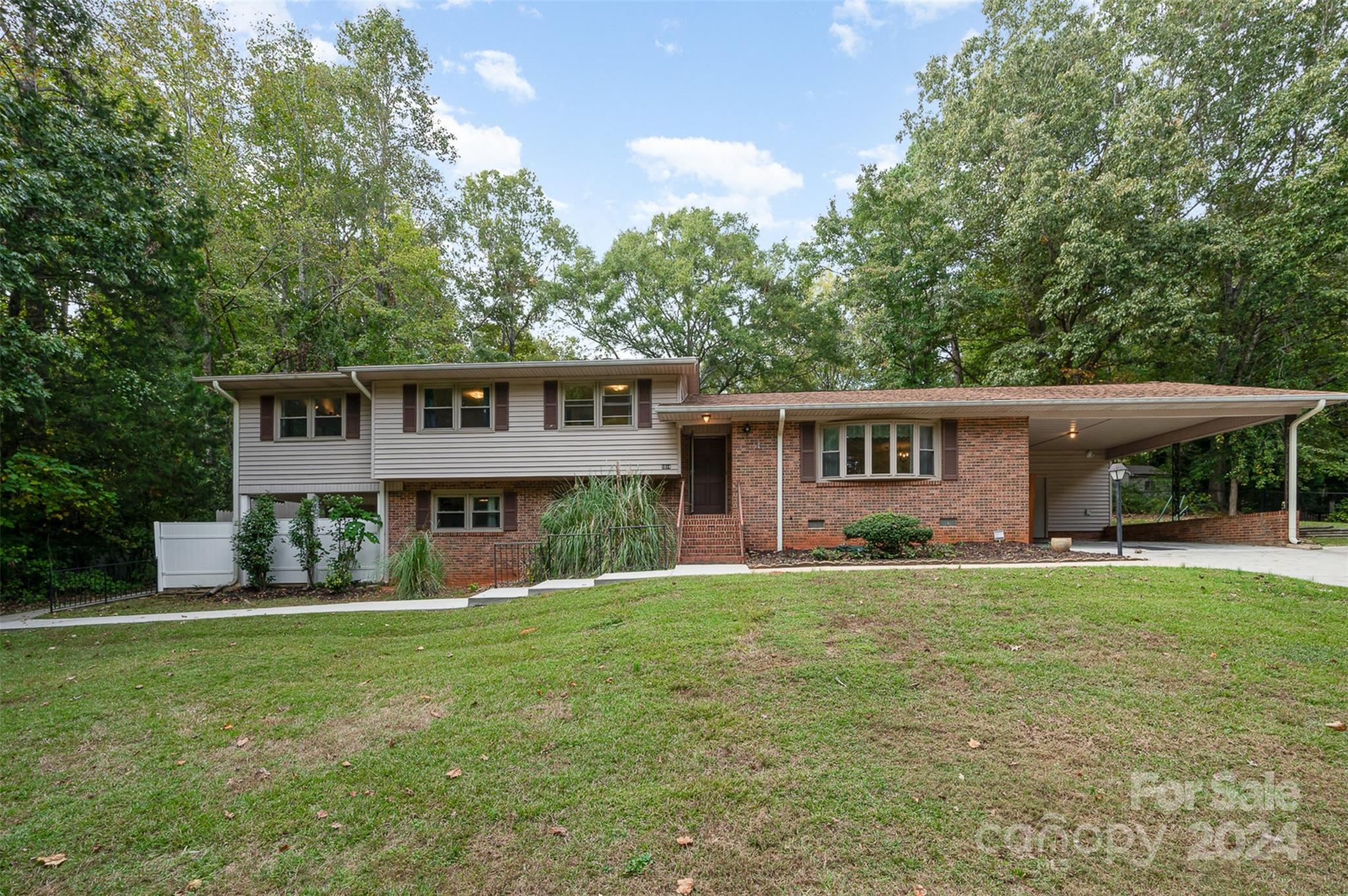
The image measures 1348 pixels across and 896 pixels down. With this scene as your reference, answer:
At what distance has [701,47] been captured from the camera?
1394 cm

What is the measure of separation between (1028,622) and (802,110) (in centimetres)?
1477

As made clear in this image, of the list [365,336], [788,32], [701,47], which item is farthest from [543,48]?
[365,336]

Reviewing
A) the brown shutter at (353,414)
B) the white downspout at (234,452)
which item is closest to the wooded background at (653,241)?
the white downspout at (234,452)

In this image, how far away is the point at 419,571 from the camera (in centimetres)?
970

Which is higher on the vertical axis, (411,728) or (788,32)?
(788,32)

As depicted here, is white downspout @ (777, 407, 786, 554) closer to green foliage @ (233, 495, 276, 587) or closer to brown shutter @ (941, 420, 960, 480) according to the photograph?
brown shutter @ (941, 420, 960, 480)

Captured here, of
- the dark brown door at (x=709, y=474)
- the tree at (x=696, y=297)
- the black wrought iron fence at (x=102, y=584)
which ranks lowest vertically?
the black wrought iron fence at (x=102, y=584)

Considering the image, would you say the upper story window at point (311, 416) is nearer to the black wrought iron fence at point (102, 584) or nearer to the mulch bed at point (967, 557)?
the black wrought iron fence at point (102, 584)

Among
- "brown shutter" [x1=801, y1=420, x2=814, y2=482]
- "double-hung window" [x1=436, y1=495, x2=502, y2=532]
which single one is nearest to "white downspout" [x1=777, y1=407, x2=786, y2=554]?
"brown shutter" [x1=801, y1=420, x2=814, y2=482]

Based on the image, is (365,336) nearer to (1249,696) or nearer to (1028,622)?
(1028,622)

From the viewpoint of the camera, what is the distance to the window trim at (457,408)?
39.8 feet

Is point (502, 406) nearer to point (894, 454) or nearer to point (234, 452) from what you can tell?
point (234, 452)

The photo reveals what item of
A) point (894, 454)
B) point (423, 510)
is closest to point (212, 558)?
point (423, 510)

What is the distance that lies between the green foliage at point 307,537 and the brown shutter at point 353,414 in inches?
78.8
